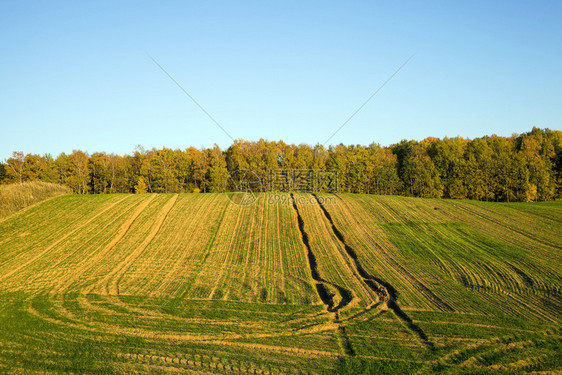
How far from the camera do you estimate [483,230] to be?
34031 millimetres

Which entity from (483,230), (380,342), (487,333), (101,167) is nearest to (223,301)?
(380,342)

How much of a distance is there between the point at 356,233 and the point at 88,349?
24.8 metres

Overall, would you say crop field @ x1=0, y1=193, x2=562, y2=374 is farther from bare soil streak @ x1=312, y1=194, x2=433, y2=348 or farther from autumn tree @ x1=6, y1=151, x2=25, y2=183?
autumn tree @ x1=6, y1=151, x2=25, y2=183

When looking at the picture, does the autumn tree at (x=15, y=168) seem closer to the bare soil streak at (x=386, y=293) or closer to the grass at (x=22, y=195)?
the grass at (x=22, y=195)

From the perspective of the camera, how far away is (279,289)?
21.7m

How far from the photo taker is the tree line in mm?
61531

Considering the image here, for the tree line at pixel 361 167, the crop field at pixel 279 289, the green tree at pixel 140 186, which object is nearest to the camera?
the crop field at pixel 279 289

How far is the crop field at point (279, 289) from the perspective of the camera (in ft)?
44.8

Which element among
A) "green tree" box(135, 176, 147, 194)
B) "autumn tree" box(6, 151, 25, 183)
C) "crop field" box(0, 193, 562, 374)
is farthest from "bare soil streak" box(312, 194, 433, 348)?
"autumn tree" box(6, 151, 25, 183)

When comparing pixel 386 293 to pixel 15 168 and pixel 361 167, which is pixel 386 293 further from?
pixel 15 168

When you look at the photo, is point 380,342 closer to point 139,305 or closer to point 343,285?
point 343,285

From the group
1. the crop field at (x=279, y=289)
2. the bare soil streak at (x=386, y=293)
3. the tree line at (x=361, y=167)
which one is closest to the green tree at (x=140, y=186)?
the tree line at (x=361, y=167)

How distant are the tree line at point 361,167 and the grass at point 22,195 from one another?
22757 mm

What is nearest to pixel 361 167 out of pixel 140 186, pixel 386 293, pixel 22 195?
pixel 140 186
